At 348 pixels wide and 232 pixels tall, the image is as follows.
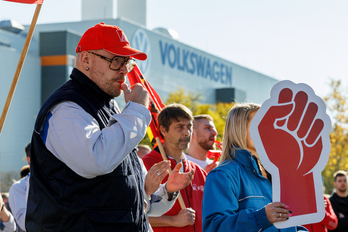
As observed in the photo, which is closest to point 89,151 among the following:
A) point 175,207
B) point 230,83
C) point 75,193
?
point 75,193

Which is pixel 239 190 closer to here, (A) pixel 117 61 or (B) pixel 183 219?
(A) pixel 117 61

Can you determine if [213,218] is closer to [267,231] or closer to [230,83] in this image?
[267,231]

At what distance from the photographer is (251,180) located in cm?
314

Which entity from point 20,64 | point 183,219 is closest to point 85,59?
point 20,64

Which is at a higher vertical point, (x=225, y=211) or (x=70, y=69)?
(x=70, y=69)

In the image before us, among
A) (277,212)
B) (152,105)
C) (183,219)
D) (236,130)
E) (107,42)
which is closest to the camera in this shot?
(277,212)

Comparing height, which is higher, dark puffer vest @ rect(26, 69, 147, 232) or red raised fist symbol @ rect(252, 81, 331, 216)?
red raised fist symbol @ rect(252, 81, 331, 216)

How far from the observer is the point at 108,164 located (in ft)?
8.41

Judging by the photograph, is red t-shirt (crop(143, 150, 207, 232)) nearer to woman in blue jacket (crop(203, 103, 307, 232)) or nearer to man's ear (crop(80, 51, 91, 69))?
woman in blue jacket (crop(203, 103, 307, 232))

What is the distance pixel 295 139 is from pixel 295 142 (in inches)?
0.7

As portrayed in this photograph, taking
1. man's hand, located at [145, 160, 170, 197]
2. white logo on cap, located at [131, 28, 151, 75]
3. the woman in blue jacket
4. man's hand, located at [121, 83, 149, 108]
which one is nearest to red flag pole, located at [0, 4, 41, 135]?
man's hand, located at [121, 83, 149, 108]

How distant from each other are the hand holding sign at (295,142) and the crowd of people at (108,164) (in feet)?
0.52

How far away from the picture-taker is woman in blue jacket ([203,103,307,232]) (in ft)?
9.19

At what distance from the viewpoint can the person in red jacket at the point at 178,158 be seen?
445cm
